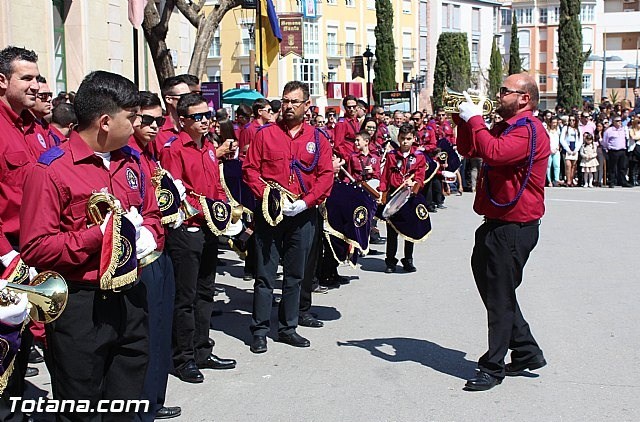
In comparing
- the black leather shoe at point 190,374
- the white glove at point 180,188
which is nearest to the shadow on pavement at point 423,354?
the black leather shoe at point 190,374

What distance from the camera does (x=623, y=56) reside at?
83.9 m

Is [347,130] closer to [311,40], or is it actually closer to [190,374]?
[190,374]

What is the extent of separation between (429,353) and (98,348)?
377 cm

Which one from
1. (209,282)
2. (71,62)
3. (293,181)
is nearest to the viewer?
(209,282)

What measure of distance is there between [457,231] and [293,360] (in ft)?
25.7

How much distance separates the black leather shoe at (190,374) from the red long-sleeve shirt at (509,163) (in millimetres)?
2484

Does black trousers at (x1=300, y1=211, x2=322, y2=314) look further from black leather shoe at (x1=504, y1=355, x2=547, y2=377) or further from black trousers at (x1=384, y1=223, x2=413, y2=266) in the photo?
black trousers at (x1=384, y1=223, x2=413, y2=266)

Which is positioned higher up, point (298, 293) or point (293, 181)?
point (293, 181)

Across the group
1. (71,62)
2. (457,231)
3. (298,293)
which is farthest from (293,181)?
(71,62)

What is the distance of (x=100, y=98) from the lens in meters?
3.99

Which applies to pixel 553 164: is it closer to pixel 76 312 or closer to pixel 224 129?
pixel 224 129

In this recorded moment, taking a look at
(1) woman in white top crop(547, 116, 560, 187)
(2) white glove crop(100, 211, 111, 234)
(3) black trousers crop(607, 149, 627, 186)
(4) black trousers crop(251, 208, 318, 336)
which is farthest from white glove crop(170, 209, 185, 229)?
(3) black trousers crop(607, 149, 627, 186)

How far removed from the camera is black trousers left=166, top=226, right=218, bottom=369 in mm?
6277

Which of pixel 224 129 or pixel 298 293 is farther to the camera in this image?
pixel 224 129
